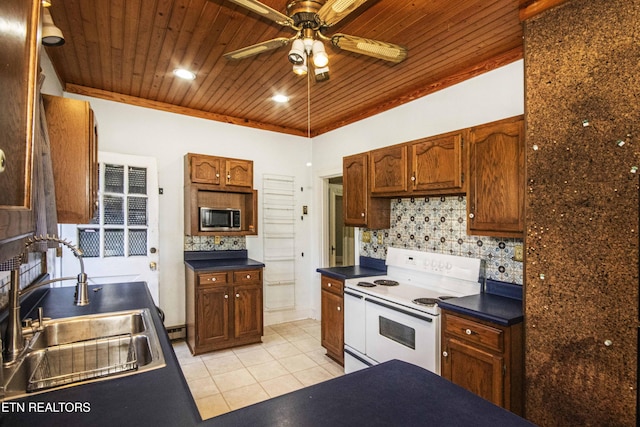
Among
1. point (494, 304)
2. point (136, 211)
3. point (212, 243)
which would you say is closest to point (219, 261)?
point (212, 243)

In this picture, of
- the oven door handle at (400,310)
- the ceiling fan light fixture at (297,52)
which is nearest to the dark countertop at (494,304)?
the oven door handle at (400,310)

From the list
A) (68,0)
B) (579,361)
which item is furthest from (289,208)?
(579,361)

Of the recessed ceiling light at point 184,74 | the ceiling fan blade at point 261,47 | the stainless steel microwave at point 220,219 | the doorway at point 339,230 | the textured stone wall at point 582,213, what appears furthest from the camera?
the doorway at point 339,230

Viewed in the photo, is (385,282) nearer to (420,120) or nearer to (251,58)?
(420,120)

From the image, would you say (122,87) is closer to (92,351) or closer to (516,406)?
(92,351)

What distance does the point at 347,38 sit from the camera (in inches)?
74.7

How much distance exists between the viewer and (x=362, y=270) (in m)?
3.67

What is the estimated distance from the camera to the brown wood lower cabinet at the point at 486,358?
195 cm

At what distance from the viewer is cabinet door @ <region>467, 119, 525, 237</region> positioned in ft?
7.03

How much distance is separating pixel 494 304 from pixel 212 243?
3.16 metres

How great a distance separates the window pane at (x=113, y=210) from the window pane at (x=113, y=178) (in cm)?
8

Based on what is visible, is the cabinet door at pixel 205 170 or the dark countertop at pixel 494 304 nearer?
the dark countertop at pixel 494 304

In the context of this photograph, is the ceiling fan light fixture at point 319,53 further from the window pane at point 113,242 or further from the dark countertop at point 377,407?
the window pane at point 113,242

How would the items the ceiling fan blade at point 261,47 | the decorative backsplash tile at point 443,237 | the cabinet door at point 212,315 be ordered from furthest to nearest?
1. the cabinet door at point 212,315
2. the decorative backsplash tile at point 443,237
3. the ceiling fan blade at point 261,47
